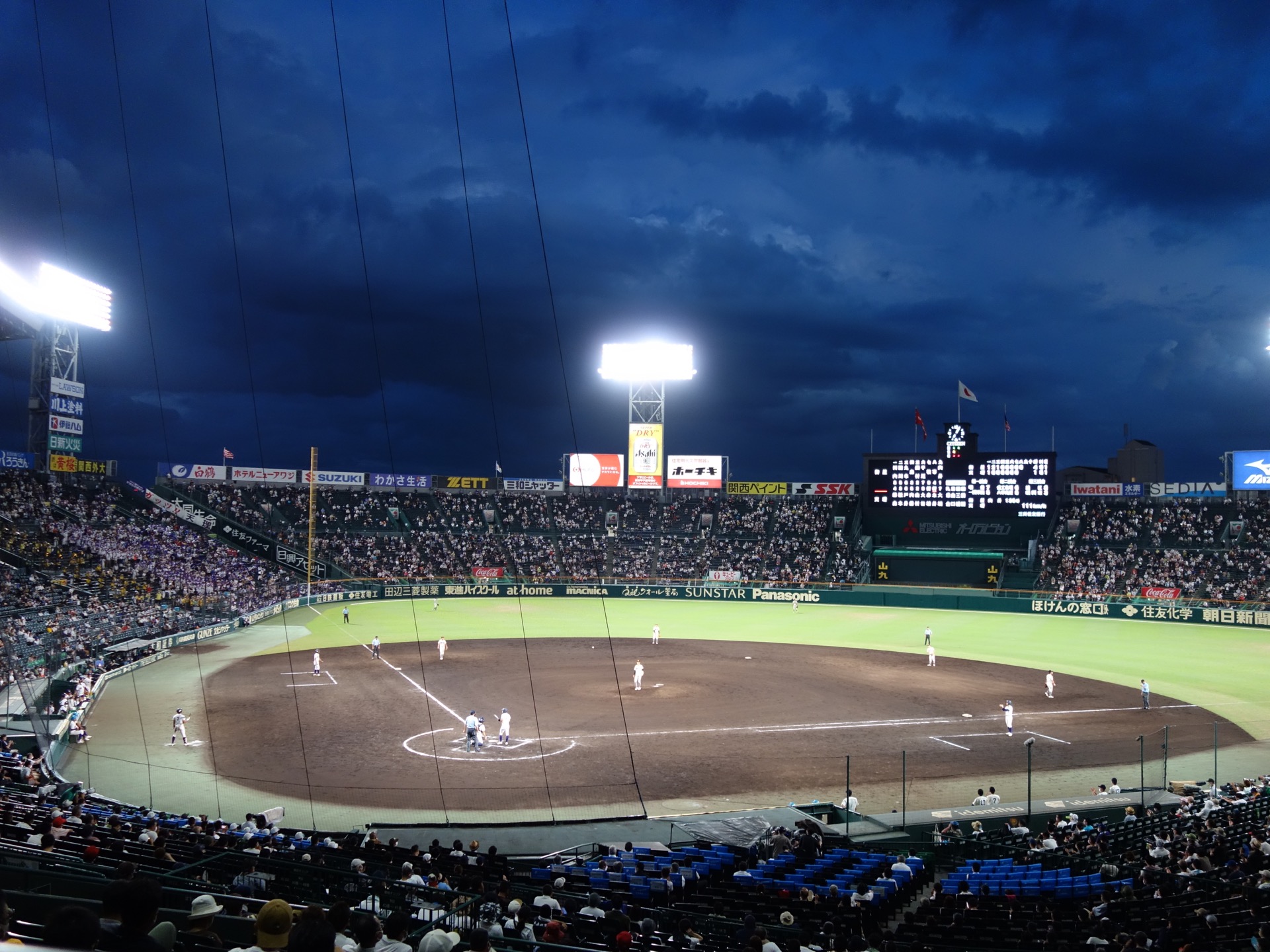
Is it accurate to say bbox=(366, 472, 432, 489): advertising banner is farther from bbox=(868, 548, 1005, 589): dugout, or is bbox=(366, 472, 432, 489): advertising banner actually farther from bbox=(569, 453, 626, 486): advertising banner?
bbox=(868, 548, 1005, 589): dugout

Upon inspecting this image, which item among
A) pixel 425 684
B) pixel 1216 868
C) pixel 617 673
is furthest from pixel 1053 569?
pixel 1216 868

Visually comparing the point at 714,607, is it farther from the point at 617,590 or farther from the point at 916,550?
the point at 916,550

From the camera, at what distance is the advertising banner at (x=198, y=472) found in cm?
8239

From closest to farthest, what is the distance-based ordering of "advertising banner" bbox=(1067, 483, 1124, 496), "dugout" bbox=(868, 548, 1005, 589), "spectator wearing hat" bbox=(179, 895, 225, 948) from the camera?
"spectator wearing hat" bbox=(179, 895, 225, 948)
"dugout" bbox=(868, 548, 1005, 589)
"advertising banner" bbox=(1067, 483, 1124, 496)

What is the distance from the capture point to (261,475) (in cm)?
8550

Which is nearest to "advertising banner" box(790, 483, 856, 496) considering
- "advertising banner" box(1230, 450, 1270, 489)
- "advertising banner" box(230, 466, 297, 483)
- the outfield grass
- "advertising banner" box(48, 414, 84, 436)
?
the outfield grass

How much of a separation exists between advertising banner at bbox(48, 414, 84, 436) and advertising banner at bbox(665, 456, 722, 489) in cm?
4845

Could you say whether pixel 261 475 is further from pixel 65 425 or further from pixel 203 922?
pixel 203 922

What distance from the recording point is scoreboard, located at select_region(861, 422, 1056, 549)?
65.6 m

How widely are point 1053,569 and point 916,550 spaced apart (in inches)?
428

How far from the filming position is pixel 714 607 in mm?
70625

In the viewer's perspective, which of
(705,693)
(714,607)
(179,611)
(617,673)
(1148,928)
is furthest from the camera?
(714,607)

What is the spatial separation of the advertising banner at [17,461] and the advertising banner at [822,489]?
214 ft

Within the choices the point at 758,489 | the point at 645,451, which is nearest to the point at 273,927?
the point at 645,451
